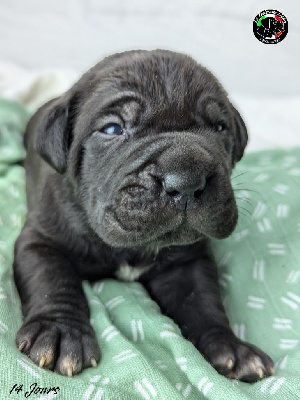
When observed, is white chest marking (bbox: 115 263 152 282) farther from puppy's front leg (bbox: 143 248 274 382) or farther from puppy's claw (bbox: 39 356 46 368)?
puppy's claw (bbox: 39 356 46 368)

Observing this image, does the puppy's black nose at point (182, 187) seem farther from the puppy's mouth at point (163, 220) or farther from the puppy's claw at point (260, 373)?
the puppy's claw at point (260, 373)

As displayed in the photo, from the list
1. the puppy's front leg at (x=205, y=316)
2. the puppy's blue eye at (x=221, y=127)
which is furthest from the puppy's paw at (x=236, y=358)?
the puppy's blue eye at (x=221, y=127)

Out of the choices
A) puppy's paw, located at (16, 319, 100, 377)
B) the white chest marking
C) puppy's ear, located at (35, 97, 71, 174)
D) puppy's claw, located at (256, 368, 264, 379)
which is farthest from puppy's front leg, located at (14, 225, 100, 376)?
puppy's claw, located at (256, 368, 264, 379)

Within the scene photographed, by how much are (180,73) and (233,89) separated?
3.29 meters

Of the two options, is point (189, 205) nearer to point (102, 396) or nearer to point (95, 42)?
point (102, 396)

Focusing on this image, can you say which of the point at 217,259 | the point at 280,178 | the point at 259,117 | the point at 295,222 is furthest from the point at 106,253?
the point at 259,117

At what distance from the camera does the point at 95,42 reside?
17.7 ft

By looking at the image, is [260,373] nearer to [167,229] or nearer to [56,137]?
[167,229]

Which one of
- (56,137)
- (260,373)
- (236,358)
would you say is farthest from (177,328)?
(56,137)

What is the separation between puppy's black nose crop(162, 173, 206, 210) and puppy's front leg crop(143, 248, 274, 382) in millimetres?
629

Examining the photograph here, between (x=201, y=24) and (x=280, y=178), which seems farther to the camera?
(x=201, y=24)

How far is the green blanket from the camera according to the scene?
5.68ft

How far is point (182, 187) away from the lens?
1.77 m

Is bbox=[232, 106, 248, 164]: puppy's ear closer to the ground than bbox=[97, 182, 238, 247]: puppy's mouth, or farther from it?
farther from it
